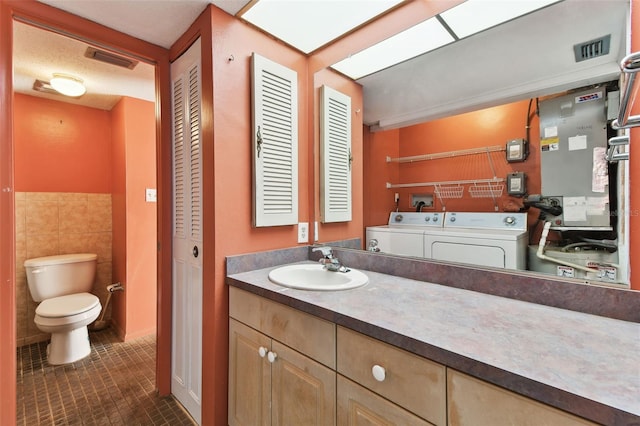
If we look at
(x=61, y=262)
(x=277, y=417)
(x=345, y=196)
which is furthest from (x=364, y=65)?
(x=61, y=262)

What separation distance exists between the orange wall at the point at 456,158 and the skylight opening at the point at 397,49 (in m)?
0.36

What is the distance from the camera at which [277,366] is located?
1.11 m

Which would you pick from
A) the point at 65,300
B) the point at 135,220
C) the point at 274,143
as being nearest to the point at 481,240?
the point at 274,143

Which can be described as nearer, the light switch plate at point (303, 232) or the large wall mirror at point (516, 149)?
the large wall mirror at point (516, 149)

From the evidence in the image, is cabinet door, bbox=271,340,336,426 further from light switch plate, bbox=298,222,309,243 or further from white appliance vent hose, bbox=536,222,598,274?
white appliance vent hose, bbox=536,222,598,274

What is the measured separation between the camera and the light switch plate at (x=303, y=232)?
1.74 metres

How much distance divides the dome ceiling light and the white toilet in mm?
1384

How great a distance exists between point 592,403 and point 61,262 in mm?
3265

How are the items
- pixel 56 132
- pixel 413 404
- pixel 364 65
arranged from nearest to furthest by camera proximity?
1. pixel 413 404
2. pixel 364 65
3. pixel 56 132

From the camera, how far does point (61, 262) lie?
2.37 metres

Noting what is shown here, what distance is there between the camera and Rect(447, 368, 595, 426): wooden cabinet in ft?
1.78

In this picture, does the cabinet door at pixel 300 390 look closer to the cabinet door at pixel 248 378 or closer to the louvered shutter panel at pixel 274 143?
the cabinet door at pixel 248 378

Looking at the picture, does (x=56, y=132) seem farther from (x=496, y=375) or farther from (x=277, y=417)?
(x=496, y=375)

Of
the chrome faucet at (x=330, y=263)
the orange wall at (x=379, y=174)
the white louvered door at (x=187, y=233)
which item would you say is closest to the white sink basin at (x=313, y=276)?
the chrome faucet at (x=330, y=263)
